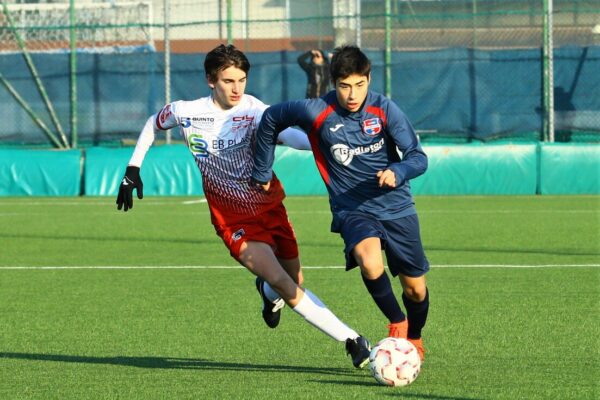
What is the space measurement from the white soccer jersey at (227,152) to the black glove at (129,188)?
1.20 feet

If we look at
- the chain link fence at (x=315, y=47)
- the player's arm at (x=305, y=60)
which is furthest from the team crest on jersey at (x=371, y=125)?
the player's arm at (x=305, y=60)

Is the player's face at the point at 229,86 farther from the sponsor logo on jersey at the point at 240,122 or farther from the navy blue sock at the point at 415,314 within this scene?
the navy blue sock at the point at 415,314

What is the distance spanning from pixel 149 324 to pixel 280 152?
12.3m

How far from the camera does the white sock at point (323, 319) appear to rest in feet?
21.2

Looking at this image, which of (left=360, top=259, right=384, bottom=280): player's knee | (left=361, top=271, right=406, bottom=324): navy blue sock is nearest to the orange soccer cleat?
(left=361, top=271, right=406, bottom=324): navy blue sock

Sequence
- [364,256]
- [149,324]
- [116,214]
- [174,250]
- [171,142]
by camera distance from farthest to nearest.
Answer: [171,142]
[116,214]
[174,250]
[149,324]
[364,256]

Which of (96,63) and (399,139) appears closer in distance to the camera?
(399,139)

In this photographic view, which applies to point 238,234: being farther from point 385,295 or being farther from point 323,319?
point 385,295

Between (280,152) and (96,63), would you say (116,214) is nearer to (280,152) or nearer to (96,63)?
(280,152)

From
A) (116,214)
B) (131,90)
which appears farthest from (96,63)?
(116,214)

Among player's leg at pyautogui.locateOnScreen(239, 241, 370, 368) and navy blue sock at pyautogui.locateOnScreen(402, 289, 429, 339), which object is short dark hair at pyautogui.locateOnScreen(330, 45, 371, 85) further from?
navy blue sock at pyautogui.locateOnScreen(402, 289, 429, 339)

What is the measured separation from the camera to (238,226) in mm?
6973

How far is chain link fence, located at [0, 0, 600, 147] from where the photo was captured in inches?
871

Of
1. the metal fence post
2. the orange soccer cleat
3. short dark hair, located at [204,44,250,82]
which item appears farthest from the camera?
the metal fence post
